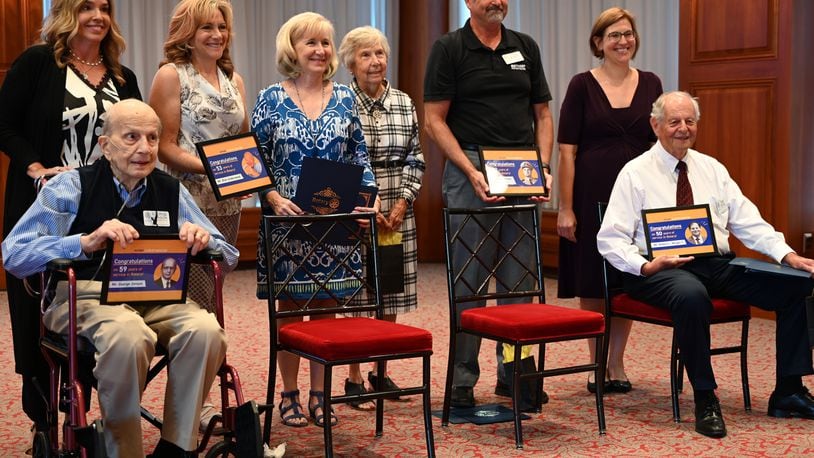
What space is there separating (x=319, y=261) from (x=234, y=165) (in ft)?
2.02

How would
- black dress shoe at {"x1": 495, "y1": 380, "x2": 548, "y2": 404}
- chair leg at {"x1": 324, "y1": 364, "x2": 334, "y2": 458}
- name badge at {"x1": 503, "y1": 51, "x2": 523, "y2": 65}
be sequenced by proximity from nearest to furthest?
chair leg at {"x1": 324, "y1": 364, "x2": 334, "y2": 458} < name badge at {"x1": 503, "y1": 51, "x2": 523, "y2": 65} < black dress shoe at {"x1": 495, "y1": 380, "x2": 548, "y2": 404}

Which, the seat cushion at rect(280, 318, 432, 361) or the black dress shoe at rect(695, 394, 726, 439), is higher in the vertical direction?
the seat cushion at rect(280, 318, 432, 361)

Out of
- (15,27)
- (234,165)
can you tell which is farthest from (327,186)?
(15,27)

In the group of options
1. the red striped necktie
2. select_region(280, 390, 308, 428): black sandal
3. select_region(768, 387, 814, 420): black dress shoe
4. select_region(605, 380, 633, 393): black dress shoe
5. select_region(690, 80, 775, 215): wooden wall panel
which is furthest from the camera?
select_region(690, 80, 775, 215): wooden wall panel

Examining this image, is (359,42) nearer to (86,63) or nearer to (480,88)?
(480,88)

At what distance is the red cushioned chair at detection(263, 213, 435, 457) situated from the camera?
3396mm

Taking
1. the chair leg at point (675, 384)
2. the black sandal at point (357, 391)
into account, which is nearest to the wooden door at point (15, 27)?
the black sandal at point (357, 391)

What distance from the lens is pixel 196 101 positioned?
3.89m

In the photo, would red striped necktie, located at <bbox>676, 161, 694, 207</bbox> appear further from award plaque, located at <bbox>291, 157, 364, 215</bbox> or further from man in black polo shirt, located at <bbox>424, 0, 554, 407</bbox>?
award plaque, located at <bbox>291, 157, 364, 215</bbox>

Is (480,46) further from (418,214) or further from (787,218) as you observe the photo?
(418,214)

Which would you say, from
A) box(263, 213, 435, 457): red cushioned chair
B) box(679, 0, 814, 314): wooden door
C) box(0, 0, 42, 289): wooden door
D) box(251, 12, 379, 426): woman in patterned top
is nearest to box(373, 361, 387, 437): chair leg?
box(263, 213, 435, 457): red cushioned chair

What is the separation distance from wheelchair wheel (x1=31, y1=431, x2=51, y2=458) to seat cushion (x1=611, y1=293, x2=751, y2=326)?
89.1 inches

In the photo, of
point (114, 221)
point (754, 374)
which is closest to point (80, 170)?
point (114, 221)

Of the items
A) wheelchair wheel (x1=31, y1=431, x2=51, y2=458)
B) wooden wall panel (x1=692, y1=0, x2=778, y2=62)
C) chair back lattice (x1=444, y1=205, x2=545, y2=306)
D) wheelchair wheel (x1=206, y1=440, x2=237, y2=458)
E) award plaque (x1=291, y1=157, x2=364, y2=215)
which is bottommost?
wheelchair wheel (x1=31, y1=431, x2=51, y2=458)
